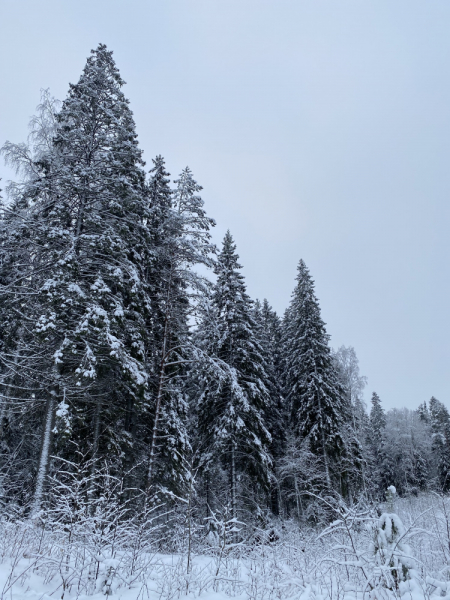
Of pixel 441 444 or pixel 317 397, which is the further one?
pixel 441 444

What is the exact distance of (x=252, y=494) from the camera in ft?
60.2

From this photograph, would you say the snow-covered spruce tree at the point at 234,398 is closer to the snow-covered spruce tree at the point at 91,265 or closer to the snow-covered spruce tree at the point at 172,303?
the snow-covered spruce tree at the point at 172,303

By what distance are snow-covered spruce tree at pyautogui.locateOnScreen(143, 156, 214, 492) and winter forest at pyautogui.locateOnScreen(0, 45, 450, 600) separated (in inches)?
3.9

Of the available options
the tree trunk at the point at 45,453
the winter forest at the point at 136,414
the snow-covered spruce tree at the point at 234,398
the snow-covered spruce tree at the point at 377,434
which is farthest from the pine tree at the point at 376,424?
the tree trunk at the point at 45,453

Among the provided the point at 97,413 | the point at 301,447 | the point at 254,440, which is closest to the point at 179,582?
the point at 97,413

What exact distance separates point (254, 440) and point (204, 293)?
25.9ft

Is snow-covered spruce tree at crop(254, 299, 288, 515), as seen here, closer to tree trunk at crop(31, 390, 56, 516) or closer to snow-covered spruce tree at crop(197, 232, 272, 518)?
snow-covered spruce tree at crop(197, 232, 272, 518)

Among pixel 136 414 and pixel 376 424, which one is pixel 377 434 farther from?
pixel 136 414

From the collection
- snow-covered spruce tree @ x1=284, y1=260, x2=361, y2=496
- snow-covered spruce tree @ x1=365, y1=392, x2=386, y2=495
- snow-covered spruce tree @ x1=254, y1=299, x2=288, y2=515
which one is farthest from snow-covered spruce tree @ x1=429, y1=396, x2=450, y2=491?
snow-covered spruce tree @ x1=254, y1=299, x2=288, y2=515

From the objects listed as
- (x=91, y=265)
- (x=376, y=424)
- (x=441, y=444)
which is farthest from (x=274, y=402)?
(x=376, y=424)

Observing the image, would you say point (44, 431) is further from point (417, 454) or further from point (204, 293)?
point (417, 454)

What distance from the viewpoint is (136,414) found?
13.9 meters

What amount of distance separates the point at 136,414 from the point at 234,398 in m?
5.42

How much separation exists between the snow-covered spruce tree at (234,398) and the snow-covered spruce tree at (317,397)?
3715 millimetres
